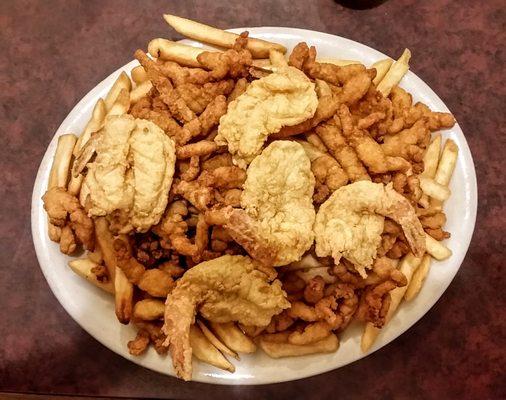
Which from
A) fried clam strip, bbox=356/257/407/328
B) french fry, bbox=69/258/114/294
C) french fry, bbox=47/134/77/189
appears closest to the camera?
fried clam strip, bbox=356/257/407/328

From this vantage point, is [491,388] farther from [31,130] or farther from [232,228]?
[31,130]

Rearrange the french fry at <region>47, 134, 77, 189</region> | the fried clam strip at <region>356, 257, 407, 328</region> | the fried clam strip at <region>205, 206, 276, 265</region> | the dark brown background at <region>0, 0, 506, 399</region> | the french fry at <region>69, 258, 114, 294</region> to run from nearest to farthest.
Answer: the fried clam strip at <region>205, 206, 276, 265</region> < the fried clam strip at <region>356, 257, 407, 328</region> < the french fry at <region>69, 258, 114, 294</region> < the french fry at <region>47, 134, 77, 189</region> < the dark brown background at <region>0, 0, 506, 399</region>

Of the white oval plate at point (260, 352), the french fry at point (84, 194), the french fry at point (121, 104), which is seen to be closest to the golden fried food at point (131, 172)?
the french fry at point (84, 194)

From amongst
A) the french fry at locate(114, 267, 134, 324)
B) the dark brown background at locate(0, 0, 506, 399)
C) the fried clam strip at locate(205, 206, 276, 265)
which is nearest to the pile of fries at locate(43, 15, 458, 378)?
the french fry at locate(114, 267, 134, 324)

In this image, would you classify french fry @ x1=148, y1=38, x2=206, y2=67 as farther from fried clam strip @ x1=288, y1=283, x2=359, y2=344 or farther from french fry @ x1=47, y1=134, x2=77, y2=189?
fried clam strip @ x1=288, y1=283, x2=359, y2=344

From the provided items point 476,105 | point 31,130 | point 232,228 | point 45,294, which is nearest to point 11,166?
point 31,130

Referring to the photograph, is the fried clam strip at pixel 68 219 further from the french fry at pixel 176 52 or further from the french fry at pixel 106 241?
the french fry at pixel 176 52
